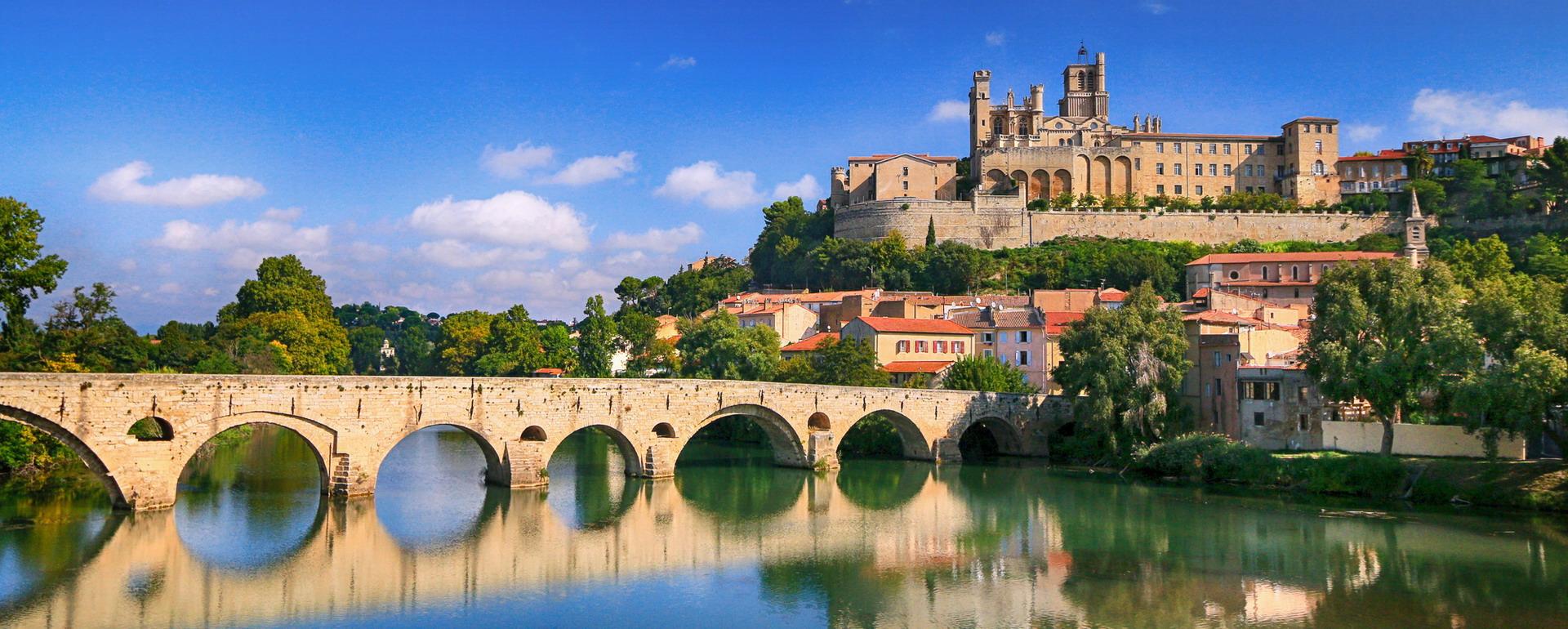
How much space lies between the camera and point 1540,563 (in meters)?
26.8

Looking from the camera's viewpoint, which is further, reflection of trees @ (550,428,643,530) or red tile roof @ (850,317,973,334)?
red tile roof @ (850,317,973,334)

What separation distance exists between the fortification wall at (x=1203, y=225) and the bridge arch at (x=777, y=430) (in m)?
47.9

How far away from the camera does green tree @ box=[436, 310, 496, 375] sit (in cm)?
7962

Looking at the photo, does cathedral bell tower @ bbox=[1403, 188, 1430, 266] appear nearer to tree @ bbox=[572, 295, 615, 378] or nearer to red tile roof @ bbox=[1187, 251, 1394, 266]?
red tile roof @ bbox=[1187, 251, 1394, 266]

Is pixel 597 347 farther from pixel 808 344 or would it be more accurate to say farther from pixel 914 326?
pixel 914 326

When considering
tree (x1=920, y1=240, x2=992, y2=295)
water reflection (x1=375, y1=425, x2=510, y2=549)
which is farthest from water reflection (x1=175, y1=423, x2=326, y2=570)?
tree (x1=920, y1=240, x2=992, y2=295)

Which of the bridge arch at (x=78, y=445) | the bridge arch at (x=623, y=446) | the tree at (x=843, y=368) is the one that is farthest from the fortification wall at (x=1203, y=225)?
the bridge arch at (x=78, y=445)

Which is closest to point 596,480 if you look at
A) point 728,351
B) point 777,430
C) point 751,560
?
point 777,430

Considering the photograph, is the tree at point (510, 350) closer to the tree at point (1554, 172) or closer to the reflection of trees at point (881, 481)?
the reflection of trees at point (881, 481)

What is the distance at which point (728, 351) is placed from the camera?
6003cm

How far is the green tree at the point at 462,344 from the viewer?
79.6m

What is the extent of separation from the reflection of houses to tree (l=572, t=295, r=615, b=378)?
611 inches

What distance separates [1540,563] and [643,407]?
24944 mm

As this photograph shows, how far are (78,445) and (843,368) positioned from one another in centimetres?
3186
